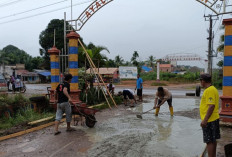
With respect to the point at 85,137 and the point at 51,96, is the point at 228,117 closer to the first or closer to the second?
the point at 85,137

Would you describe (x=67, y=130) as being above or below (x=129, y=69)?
below

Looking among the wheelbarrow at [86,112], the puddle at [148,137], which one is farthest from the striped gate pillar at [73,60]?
the wheelbarrow at [86,112]

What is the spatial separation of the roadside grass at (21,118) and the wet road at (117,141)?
3.55 feet

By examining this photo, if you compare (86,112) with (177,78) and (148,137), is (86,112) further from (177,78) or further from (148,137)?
(177,78)

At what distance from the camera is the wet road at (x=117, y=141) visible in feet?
15.8

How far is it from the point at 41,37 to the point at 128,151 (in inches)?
1576

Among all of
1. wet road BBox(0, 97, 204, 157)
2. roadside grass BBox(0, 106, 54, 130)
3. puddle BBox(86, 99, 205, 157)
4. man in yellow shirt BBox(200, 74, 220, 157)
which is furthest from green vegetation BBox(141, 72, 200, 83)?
man in yellow shirt BBox(200, 74, 220, 157)

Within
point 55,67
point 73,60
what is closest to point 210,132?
point 73,60

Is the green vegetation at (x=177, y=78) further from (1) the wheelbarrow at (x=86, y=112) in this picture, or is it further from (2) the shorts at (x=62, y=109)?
(2) the shorts at (x=62, y=109)

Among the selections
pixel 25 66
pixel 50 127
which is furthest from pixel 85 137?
pixel 25 66

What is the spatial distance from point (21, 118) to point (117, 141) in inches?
161

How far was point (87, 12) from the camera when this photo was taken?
10117mm

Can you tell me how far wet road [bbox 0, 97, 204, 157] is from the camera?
4828mm

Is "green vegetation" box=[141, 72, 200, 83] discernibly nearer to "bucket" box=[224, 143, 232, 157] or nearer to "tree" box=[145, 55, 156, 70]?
"tree" box=[145, 55, 156, 70]
